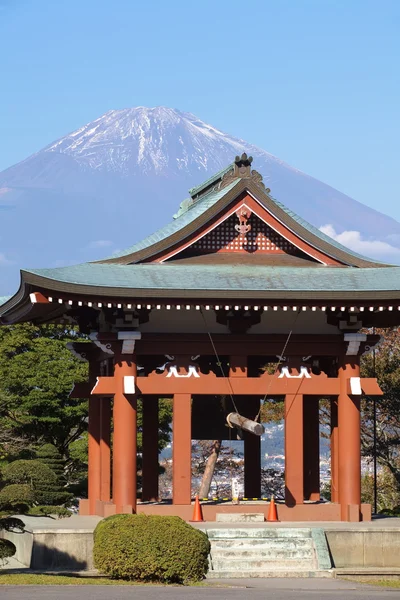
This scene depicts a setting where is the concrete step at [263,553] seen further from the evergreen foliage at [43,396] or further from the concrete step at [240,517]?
the evergreen foliage at [43,396]

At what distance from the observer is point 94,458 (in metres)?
33.7

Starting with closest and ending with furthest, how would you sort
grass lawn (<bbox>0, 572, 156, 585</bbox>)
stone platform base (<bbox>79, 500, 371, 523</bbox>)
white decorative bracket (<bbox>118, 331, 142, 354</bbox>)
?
grass lawn (<bbox>0, 572, 156, 585</bbox>) → white decorative bracket (<bbox>118, 331, 142, 354</bbox>) → stone platform base (<bbox>79, 500, 371, 523</bbox>)

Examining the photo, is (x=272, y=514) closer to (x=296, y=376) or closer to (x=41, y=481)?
(x=296, y=376)

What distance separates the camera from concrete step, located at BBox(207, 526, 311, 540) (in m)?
26.6

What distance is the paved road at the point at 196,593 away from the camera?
19203 millimetres

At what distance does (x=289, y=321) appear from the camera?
3059cm

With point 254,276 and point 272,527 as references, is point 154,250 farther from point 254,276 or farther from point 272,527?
point 272,527

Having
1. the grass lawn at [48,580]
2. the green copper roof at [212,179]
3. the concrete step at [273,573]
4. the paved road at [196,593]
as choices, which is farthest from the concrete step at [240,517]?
the green copper roof at [212,179]

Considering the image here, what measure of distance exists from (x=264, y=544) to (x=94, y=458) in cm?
848

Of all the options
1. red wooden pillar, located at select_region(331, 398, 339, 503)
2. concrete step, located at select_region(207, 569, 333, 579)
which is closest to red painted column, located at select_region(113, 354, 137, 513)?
concrete step, located at select_region(207, 569, 333, 579)

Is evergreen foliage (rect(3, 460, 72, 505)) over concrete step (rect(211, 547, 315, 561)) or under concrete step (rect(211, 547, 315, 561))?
over

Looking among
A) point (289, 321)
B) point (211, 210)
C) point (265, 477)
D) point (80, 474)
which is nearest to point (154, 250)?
point (211, 210)

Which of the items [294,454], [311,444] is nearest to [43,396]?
[311,444]

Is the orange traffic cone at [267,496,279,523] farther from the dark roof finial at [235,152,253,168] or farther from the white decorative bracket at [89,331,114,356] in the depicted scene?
the dark roof finial at [235,152,253,168]
